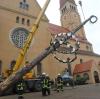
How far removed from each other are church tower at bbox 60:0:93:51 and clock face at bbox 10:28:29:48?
77.4 feet

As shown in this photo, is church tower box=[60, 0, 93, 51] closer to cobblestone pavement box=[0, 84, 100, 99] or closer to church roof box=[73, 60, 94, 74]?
church roof box=[73, 60, 94, 74]

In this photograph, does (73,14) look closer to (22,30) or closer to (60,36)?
(22,30)

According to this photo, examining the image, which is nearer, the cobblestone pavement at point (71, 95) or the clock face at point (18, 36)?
the cobblestone pavement at point (71, 95)

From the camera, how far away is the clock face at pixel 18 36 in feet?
97.6

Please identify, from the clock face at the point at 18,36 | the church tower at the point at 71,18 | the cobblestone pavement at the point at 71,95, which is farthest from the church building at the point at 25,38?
the church tower at the point at 71,18

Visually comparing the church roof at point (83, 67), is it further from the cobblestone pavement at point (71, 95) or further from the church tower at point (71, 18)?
the cobblestone pavement at point (71, 95)

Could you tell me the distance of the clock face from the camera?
29.8 metres

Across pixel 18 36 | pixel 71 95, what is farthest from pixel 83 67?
pixel 71 95

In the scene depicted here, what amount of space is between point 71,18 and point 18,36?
99.8 feet

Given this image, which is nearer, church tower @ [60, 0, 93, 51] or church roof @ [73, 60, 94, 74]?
church roof @ [73, 60, 94, 74]

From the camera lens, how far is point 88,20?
39.6ft

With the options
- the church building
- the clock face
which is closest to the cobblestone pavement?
the church building

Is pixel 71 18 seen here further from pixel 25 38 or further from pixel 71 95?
pixel 71 95

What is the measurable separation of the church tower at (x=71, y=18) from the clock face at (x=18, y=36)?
23.6 m
